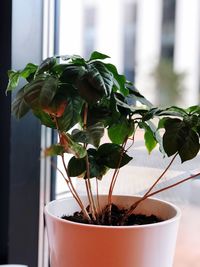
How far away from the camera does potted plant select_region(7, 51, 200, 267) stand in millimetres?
729

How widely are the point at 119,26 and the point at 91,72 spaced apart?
1.93 feet

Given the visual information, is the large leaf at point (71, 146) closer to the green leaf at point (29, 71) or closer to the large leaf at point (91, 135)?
the large leaf at point (91, 135)

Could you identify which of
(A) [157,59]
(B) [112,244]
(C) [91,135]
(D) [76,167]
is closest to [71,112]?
(C) [91,135]

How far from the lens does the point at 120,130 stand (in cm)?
88

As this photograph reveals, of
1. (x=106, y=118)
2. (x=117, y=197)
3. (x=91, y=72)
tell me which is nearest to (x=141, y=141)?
(x=117, y=197)

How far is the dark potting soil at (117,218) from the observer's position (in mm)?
917

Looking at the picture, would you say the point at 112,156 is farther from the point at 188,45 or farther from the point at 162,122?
the point at 188,45

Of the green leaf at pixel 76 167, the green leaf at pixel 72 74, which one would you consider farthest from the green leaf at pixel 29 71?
the green leaf at pixel 76 167

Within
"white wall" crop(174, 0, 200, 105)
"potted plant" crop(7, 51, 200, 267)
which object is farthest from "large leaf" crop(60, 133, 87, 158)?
"white wall" crop(174, 0, 200, 105)

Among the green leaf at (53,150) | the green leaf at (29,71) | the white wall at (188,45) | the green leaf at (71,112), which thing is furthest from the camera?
the white wall at (188,45)

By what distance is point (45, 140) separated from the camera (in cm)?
129

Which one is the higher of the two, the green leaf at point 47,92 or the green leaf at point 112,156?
the green leaf at point 47,92

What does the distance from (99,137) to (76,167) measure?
0.14 meters

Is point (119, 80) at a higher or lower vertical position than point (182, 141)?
higher
